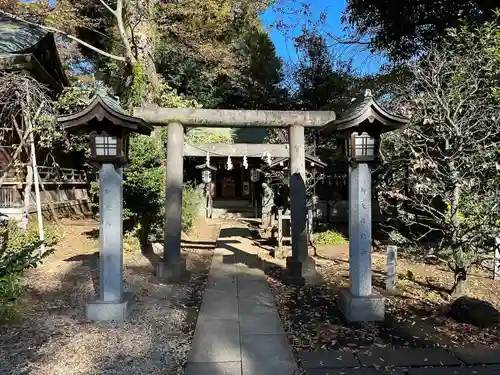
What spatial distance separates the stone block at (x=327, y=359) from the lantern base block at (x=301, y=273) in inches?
102

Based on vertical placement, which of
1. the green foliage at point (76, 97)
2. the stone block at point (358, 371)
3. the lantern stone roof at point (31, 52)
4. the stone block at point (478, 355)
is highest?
the lantern stone roof at point (31, 52)

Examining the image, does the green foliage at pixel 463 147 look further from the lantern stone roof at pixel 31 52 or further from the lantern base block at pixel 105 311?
the lantern stone roof at pixel 31 52

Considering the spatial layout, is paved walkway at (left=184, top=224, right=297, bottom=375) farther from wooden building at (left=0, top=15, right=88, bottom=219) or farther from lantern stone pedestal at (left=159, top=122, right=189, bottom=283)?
wooden building at (left=0, top=15, right=88, bottom=219)

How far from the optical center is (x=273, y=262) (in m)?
8.23

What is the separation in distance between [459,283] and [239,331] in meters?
3.37

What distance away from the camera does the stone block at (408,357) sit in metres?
3.46

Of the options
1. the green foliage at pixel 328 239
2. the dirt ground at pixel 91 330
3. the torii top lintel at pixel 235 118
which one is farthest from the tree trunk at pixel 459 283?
the green foliage at pixel 328 239

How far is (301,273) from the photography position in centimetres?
643

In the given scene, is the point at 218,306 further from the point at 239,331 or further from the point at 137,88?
the point at 137,88

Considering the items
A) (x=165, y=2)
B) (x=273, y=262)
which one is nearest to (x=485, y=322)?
(x=273, y=262)

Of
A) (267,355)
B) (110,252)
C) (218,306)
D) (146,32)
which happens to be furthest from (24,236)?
(146,32)

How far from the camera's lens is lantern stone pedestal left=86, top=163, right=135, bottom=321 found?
457 cm

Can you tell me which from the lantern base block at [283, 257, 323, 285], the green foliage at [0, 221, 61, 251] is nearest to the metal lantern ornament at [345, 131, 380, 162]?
the lantern base block at [283, 257, 323, 285]

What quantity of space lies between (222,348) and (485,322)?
3.06m
